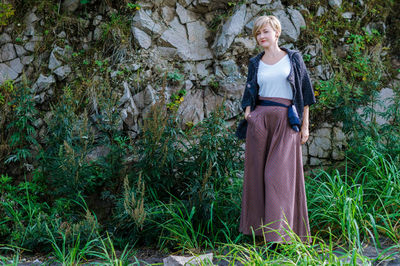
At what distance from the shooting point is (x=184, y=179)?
389 centimetres

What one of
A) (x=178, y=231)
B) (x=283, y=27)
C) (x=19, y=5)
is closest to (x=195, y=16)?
(x=283, y=27)

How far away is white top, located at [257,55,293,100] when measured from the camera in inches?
122

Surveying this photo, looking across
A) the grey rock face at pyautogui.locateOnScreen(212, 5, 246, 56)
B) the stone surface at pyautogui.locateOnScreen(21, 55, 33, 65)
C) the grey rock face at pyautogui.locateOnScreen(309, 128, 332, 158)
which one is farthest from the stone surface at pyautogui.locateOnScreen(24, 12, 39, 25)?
the grey rock face at pyautogui.locateOnScreen(309, 128, 332, 158)

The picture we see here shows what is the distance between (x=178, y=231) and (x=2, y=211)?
5.79 ft

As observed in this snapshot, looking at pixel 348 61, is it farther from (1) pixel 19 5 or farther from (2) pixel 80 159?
(1) pixel 19 5

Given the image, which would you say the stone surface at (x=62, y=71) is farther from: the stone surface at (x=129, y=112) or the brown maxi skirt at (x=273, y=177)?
the brown maxi skirt at (x=273, y=177)

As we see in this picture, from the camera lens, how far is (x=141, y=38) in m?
4.82

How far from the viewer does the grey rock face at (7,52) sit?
4820 mm

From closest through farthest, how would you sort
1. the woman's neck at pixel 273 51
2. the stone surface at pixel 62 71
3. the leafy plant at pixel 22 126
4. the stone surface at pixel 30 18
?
the woman's neck at pixel 273 51
the leafy plant at pixel 22 126
the stone surface at pixel 62 71
the stone surface at pixel 30 18

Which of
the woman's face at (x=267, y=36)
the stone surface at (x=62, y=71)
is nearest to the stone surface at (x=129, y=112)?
the stone surface at (x=62, y=71)

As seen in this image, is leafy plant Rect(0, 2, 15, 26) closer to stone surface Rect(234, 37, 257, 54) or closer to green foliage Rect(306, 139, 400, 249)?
stone surface Rect(234, 37, 257, 54)

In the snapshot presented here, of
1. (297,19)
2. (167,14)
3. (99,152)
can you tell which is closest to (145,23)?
(167,14)

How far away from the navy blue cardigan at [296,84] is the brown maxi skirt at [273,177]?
0.09m

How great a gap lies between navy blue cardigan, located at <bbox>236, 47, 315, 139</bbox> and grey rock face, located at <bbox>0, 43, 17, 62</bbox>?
10.2ft
